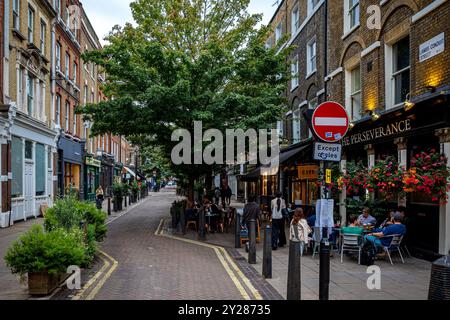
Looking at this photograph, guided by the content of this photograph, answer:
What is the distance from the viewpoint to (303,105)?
71.9ft

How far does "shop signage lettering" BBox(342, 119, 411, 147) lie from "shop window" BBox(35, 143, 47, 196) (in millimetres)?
15502

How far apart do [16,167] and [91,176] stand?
17626mm

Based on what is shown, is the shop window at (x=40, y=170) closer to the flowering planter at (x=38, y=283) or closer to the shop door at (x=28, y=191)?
the shop door at (x=28, y=191)

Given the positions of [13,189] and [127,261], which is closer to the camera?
[127,261]

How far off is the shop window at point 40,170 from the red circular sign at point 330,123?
18.7m

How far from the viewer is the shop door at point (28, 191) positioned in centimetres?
1995

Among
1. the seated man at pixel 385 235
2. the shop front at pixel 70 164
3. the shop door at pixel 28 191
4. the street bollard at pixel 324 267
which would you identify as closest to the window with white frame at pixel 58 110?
the shop front at pixel 70 164

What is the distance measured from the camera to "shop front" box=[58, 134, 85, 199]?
26.5 m

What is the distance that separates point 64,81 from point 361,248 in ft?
74.2

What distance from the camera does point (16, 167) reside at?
1867cm

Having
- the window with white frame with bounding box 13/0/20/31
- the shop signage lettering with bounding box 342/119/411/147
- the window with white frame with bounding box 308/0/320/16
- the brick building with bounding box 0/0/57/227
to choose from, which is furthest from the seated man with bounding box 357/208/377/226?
the window with white frame with bounding box 13/0/20/31
